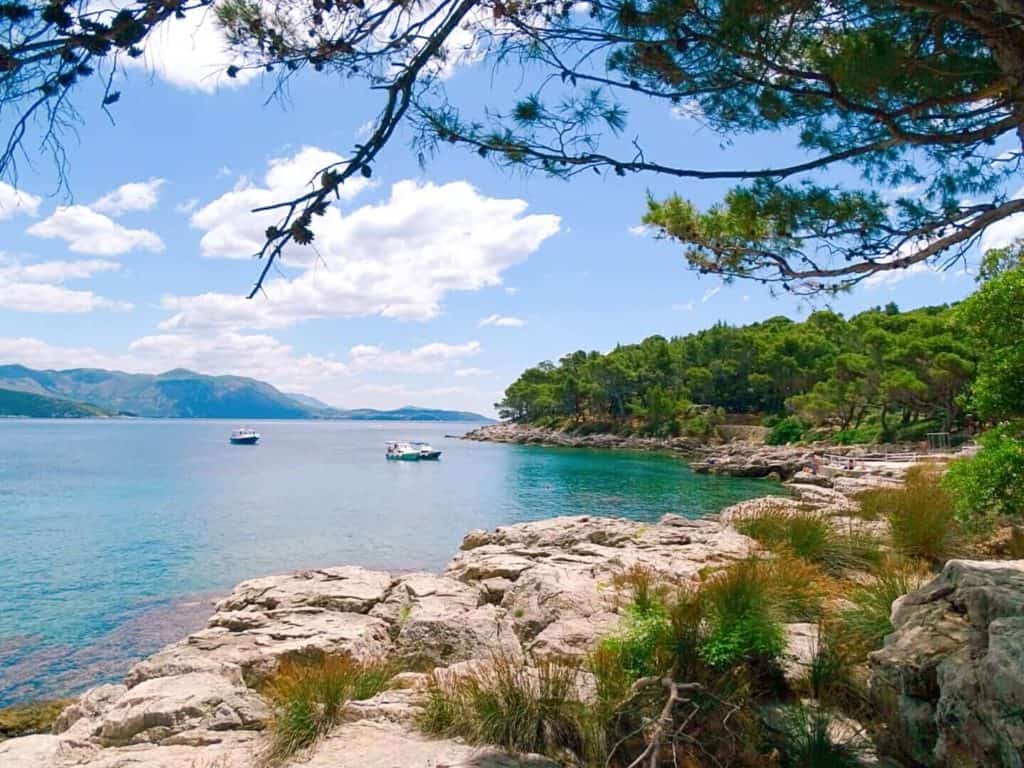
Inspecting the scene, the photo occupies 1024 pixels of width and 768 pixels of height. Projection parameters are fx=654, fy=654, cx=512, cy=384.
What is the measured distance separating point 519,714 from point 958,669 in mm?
2223

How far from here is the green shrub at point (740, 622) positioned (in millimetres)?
4059

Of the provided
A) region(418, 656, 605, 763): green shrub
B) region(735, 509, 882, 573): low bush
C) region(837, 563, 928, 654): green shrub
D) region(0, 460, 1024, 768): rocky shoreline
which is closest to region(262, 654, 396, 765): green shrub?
region(0, 460, 1024, 768): rocky shoreline

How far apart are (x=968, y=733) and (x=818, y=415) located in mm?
51896

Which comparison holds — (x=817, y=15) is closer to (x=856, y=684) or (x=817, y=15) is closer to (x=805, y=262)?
(x=805, y=262)

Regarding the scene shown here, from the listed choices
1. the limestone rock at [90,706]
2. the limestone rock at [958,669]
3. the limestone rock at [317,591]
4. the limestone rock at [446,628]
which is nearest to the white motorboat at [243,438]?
the limestone rock at [317,591]

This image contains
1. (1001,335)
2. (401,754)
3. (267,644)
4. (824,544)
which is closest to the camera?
(401,754)

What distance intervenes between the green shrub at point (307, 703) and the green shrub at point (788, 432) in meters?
51.0

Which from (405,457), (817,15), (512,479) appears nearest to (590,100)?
(817,15)

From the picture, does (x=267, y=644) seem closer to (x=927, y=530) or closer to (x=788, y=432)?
(x=927, y=530)

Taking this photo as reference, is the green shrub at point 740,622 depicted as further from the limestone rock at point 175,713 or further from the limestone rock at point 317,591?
the limestone rock at point 317,591

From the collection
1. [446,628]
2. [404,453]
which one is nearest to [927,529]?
[446,628]

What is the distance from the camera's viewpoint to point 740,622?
4.21m

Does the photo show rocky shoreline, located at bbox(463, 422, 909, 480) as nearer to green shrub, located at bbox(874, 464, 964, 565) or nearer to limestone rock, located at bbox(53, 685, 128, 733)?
green shrub, located at bbox(874, 464, 964, 565)

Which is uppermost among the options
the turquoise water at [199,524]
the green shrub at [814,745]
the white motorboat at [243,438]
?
the green shrub at [814,745]
